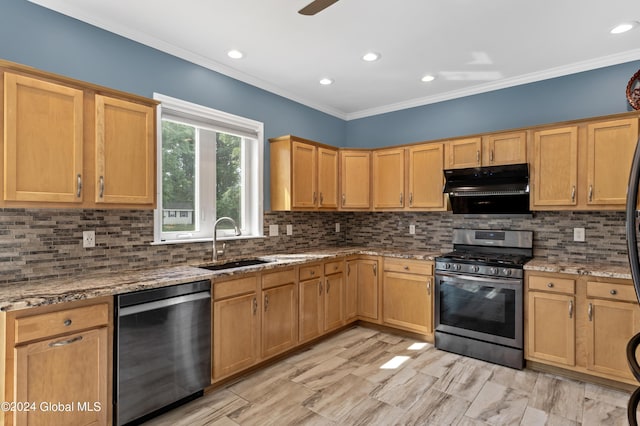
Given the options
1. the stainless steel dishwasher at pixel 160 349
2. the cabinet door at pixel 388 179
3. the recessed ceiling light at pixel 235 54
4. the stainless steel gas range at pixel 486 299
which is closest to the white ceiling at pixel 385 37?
the recessed ceiling light at pixel 235 54

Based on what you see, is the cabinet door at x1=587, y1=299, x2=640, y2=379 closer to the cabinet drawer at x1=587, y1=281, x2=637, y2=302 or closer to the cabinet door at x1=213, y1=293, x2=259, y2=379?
the cabinet drawer at x1=587, y1=281, x2=637, y2=302

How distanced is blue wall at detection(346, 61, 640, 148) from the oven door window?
1795 mm

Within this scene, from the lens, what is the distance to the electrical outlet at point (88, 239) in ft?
8.01

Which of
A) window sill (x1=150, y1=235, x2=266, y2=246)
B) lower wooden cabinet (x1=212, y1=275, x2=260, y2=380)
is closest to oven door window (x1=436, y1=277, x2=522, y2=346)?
lower wooden cabinet (x1=212, y1=275, x2=260, y2=380)

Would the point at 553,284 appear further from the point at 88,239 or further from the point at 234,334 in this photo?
the point at 88,239

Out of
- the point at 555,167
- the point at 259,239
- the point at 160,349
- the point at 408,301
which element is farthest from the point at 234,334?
the point at 555,167

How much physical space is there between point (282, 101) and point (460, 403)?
3489 mm

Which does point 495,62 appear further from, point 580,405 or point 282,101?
point 580,405

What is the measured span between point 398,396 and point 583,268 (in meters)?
1.88

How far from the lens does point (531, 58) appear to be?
10.6 feet

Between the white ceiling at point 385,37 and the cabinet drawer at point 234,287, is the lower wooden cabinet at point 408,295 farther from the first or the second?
the white ceiling at point 385,37

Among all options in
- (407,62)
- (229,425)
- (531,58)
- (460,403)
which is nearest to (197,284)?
(229,425)

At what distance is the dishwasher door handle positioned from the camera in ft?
6.98

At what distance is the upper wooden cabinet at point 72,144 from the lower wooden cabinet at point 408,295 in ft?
8.61
